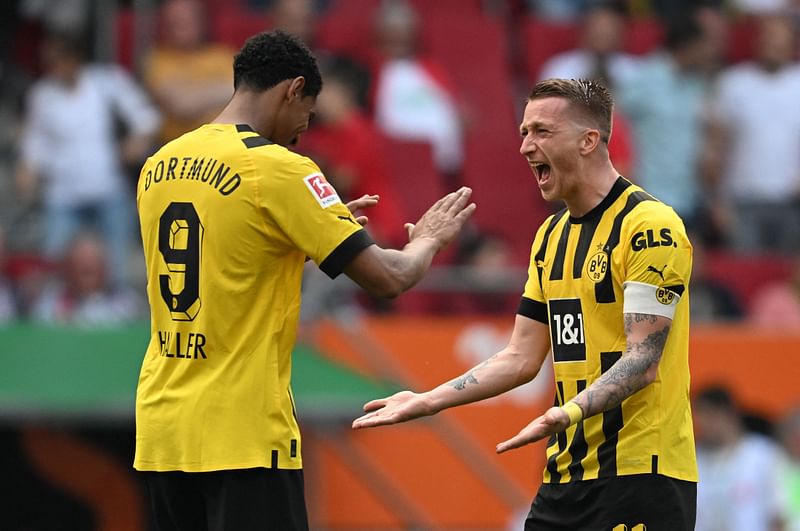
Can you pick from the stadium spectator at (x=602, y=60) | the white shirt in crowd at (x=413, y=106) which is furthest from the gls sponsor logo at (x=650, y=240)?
the white shirt in crowd at (x=413, y=106)

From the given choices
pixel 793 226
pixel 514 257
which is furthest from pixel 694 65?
pixel 514 257

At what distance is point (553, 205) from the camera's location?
41.7 feet

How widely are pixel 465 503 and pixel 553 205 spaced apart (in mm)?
2585

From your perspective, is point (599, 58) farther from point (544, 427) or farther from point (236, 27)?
point (544, 427)

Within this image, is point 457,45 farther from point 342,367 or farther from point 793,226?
point 342,367

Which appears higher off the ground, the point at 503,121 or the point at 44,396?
the point at 503,121

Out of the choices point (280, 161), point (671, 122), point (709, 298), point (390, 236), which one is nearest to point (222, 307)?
point (280, 161)

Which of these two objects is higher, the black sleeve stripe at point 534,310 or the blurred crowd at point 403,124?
the blurred crowd at point 403,124

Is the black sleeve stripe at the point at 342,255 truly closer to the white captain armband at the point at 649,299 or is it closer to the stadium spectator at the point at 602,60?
the white captain armband at the point at 649,299

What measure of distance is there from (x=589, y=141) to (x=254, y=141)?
1285 mm

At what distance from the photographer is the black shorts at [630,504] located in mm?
5891

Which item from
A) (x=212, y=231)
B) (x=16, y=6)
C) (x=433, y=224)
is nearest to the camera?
(x=212, y=231)

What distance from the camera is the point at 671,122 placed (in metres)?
13.2

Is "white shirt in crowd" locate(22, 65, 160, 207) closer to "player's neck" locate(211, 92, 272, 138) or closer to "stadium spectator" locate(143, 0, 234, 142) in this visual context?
"stadium spectator" locate(143, 0, 234, 142)
